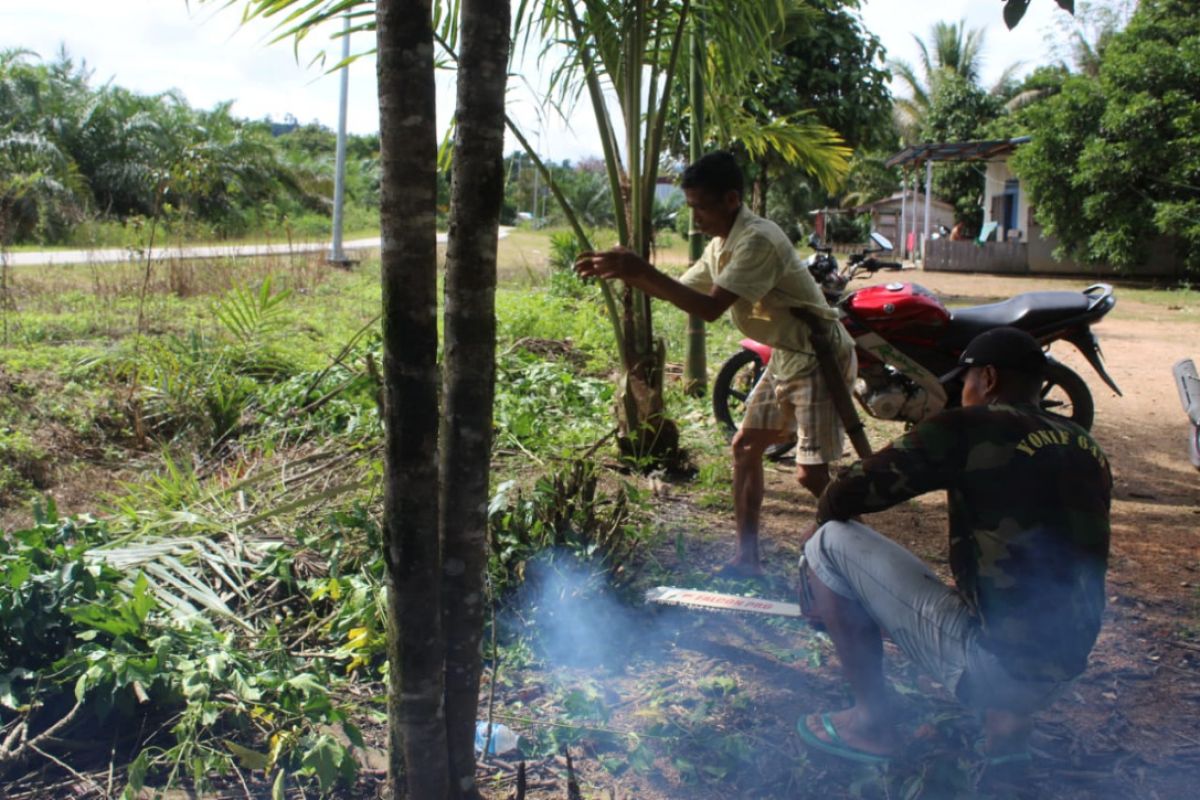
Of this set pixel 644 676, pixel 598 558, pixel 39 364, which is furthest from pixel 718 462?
pixel 39 364

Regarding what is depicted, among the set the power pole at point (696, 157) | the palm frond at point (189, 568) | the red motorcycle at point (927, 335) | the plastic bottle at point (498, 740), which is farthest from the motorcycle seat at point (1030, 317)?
the palm frond at point (189, 568)

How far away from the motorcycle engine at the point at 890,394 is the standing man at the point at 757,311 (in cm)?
189

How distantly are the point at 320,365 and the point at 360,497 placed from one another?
3.23 meters

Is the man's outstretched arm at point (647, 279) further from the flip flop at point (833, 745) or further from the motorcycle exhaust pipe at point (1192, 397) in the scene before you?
the motorcycle exhaust pipe at point (1192, 397)

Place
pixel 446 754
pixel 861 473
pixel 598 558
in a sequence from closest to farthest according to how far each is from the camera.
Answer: pixel 446 754 → pixel 861 473 → pixel 598 558

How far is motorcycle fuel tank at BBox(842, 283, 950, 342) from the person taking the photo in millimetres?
5852

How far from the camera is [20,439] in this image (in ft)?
18.5

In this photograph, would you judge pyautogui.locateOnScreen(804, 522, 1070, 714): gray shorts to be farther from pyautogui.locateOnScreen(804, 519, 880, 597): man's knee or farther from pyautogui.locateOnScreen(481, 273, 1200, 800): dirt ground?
pyautogui.locateOnScreen(481, 273, 1200, 800): dirt ground

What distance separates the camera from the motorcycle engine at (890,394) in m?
5.95

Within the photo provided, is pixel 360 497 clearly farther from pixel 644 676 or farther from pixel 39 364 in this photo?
pixel 39 364

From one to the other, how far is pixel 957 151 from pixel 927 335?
16.8 meters

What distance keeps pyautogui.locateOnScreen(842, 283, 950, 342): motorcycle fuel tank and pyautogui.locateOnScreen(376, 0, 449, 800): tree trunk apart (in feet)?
14.1

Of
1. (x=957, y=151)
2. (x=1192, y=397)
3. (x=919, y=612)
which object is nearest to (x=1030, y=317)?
(x=1192, y=397)

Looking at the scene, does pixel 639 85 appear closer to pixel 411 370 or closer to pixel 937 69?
pixel 411 370
